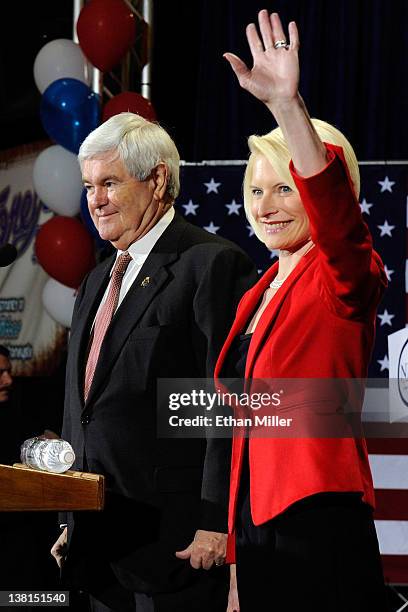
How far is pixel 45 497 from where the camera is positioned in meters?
1.55

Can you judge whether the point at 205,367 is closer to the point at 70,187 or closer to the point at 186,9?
the point at 70,187

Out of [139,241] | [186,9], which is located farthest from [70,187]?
[139,241]

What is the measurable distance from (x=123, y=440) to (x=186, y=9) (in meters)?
3.60

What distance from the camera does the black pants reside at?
1.52 m

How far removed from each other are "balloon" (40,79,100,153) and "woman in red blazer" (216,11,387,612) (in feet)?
8.76

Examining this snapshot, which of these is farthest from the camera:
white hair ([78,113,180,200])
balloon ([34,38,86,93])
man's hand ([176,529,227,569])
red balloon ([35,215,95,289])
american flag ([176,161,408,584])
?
balloon ([34,38,86,93])

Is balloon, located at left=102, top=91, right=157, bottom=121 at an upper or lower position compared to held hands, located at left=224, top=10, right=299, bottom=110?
upper

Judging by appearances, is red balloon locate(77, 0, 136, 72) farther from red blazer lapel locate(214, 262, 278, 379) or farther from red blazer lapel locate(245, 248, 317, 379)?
red blazer lapel locate(245, 248, 317, 379)

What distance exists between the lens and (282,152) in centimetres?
175

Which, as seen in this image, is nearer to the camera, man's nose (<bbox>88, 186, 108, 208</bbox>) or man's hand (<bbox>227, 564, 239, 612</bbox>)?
man's hand (<bbox>227, 564, 239, 612</bbox>)

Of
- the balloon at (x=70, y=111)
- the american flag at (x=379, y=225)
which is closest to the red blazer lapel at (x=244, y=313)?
the american flag at (x=379, y=225)

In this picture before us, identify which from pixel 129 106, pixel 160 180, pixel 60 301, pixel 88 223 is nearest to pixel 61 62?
pixel 129 106

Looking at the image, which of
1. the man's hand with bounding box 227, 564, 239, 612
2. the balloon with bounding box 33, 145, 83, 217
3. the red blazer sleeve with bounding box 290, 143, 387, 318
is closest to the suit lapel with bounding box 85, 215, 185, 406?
the man's hand with bounding box 227, 564, 239, 612

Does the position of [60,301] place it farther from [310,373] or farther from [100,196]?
[310,373]
